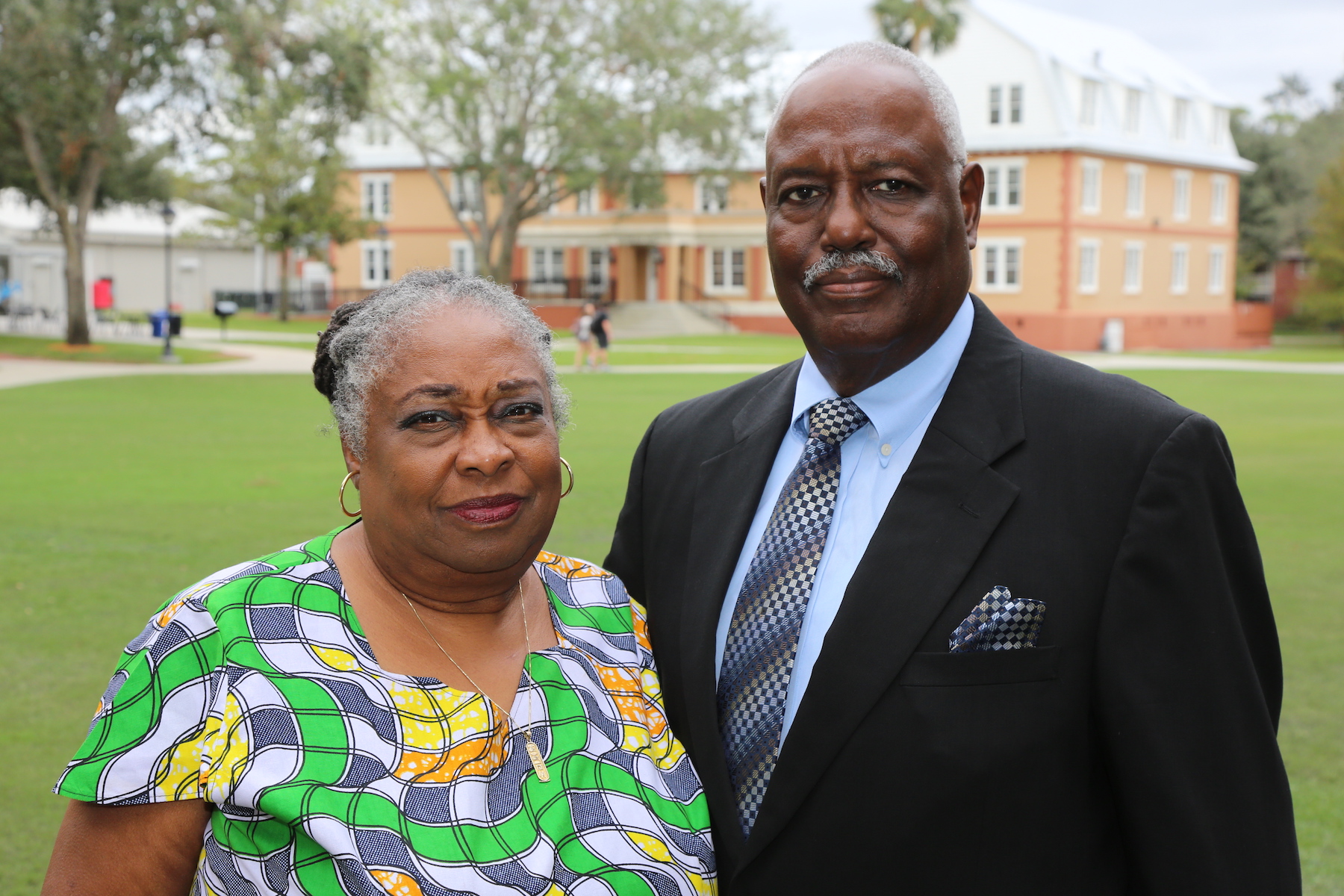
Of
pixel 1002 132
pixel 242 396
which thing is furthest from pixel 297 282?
pixel 242 396

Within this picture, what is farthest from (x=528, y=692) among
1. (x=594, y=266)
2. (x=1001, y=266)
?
(x=594, y=266)

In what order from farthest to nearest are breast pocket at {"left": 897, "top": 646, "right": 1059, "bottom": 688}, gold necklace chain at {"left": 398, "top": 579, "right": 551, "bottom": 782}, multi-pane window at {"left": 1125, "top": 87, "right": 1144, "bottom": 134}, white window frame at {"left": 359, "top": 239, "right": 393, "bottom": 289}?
1. white window frame at {"left": 359, "top": 239, "right": 393, "bottom": 289}
2. multi-pane window at {"left": 1125, "top": 87, "right": 1144, "bottom": 134}
3. gold necklace chain at {"left": 398, "top": 579, "right": 551, "bottom": 782}
4. breast pocket at {"left": 897, "top": 646, "right": 1059, "bottom": 688}

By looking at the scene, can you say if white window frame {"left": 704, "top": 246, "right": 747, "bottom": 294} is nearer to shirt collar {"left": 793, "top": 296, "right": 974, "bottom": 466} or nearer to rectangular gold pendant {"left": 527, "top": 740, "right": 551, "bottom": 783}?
shirt collar {"left": 793, "top": 296, "right": 974, "bottom": 466}

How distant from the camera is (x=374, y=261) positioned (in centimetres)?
5788

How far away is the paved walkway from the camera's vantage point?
27.0 meters

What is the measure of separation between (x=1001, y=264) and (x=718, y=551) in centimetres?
4544

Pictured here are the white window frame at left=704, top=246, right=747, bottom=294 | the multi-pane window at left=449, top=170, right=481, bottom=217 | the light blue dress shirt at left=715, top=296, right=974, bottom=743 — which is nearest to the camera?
the light blue dress shirt at left=715, top=296, right=974, bottom=743

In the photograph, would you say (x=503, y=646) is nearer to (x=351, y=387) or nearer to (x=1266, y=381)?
(x=351, y=387)

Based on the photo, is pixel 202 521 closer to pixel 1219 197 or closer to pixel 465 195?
pixel 465 195

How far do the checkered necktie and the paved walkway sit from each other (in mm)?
21714

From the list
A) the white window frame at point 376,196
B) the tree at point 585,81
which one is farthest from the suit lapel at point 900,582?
the white window frame at point 376,196

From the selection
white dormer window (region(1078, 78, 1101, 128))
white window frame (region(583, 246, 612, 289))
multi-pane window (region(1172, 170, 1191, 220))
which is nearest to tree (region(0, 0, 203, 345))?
white window frame (region(583, 246, 612, 289))

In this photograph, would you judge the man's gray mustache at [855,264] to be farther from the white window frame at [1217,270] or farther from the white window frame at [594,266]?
the white window frame at [1217,270]

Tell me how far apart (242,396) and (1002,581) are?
874 inches
